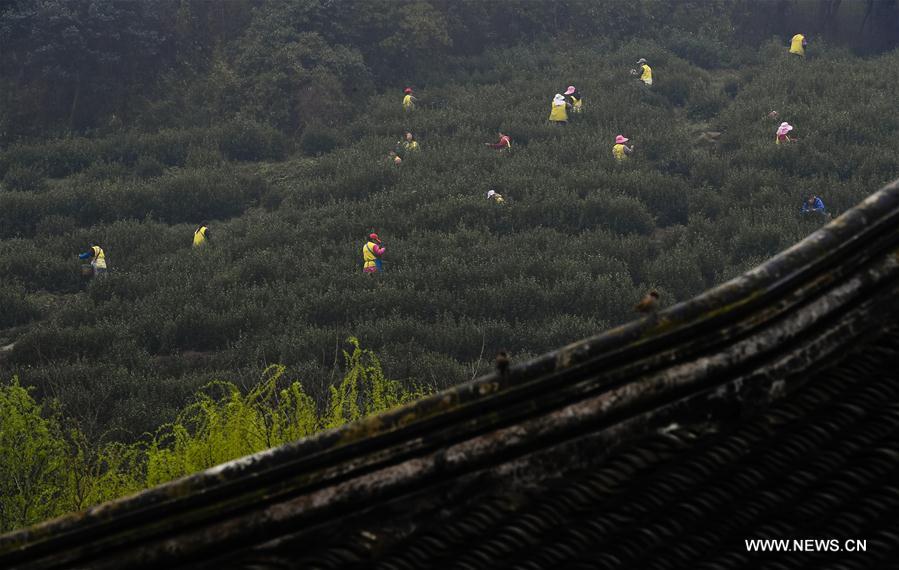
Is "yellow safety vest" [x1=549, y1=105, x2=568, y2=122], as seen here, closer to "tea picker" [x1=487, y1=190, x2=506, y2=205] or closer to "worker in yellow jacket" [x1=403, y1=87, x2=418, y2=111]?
"worker in yellow jacket" [x1=403, y1=87, x2=418, y2=111]

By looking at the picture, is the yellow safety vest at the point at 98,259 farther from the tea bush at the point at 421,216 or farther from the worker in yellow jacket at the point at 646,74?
the worker in yellow jacket at the point at 646,74

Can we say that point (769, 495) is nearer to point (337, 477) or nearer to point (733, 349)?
point (733, 349)

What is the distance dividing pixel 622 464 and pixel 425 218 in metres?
15.8

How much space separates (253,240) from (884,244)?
15.7 meters

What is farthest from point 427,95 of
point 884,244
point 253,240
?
point 884,244

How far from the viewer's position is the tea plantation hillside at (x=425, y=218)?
13.3 metres

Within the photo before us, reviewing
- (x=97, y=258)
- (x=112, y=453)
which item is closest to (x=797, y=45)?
(x=97, y=258)

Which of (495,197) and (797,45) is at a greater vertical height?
(797,45)

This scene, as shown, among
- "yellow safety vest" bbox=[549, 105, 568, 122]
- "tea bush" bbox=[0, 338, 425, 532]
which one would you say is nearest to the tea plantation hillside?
"yellow safety vest" bbox=[549, 105, 568, 122]

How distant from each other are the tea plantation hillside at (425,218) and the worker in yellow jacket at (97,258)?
0.23 m

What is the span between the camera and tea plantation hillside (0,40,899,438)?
13312 mm

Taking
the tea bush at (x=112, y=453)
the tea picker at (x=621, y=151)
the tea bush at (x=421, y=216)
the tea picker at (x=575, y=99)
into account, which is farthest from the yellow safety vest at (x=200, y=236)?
the tea bush at (x=112, y=453)

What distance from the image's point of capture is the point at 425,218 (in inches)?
699

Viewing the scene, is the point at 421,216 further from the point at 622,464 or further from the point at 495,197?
the point at 622,464
